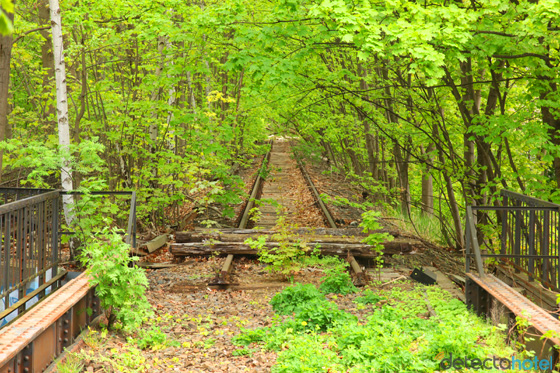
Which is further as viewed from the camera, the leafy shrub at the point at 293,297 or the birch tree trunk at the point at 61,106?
the birch tree trunk at the point at 61,106

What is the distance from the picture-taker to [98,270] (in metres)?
5.77

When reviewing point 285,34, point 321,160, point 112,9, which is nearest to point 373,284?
point 285,34

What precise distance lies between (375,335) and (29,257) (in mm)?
4509

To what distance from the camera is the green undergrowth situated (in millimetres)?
4801

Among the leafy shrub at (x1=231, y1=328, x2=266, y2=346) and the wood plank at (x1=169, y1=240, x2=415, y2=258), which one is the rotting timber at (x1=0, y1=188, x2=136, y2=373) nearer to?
the leafy shrub at (x1=231, y1=328, x2=266, y2=346)

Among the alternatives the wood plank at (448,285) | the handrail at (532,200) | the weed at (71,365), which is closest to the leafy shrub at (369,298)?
the wood plank at (448,285)

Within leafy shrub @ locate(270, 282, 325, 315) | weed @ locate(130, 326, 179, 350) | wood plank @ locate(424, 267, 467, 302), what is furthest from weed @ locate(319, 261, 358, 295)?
weed @ locate(130, 326, 179, 350)

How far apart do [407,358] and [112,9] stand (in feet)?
34.1

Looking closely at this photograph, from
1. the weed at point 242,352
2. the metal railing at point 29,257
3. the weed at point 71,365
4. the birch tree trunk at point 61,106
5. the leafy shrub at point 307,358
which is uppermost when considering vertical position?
the birch tree trunk at point 61,106

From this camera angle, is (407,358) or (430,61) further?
(430,61)

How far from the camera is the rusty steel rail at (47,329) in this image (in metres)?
4.23

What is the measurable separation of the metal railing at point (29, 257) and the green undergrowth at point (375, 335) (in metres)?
2.73

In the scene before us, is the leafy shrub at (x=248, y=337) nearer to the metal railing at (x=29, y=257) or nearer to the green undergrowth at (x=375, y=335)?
the green undergrowth at (x=375, y=335)

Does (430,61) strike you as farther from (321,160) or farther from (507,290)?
(321,160)
